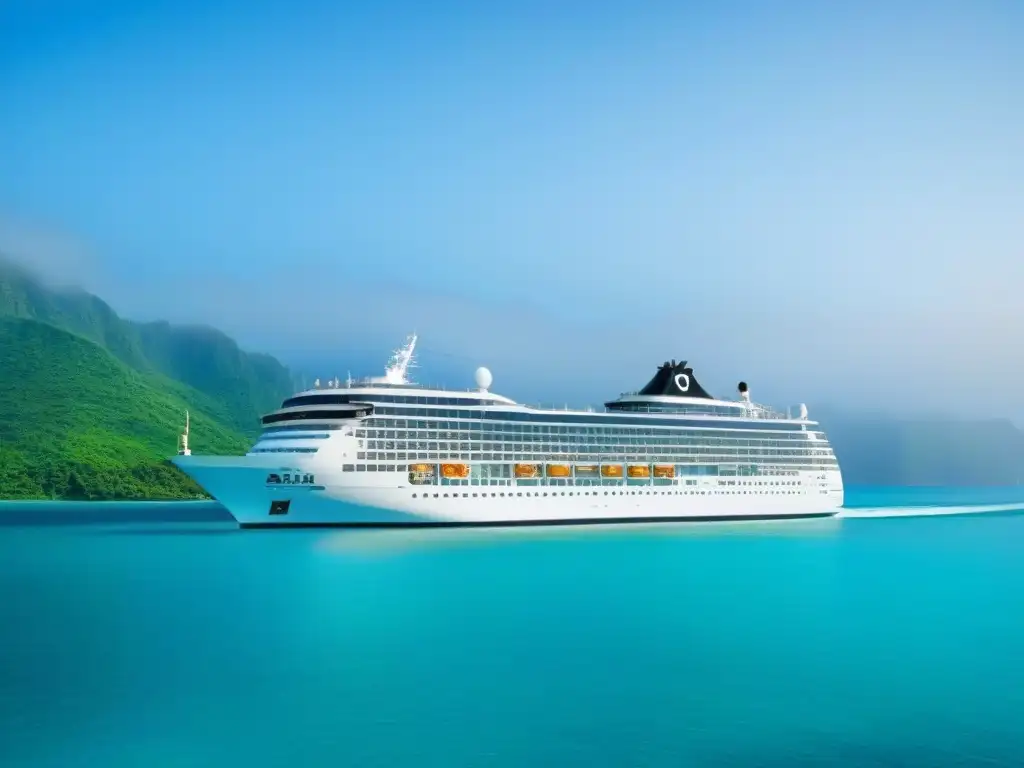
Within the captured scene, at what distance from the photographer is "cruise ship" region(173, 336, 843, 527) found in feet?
180

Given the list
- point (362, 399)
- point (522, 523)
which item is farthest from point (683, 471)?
point (362, 399)

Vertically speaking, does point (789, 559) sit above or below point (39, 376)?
below

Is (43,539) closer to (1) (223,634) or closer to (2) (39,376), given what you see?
(1) (223,634)

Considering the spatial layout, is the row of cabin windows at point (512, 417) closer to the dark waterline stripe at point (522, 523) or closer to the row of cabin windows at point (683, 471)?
the row of cabin windows at point (683, 471)

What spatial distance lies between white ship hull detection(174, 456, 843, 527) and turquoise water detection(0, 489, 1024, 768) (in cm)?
1049

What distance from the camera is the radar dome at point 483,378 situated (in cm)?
6675

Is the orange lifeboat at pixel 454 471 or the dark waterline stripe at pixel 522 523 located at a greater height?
the orange lifeboat at pixel 454 471

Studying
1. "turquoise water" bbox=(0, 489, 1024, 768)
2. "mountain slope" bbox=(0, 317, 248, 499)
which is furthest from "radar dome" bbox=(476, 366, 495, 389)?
"mountain slope" bbox=(0, 317, 248, 499)

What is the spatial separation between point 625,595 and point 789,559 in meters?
16.5

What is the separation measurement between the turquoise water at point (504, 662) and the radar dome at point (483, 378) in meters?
23.4

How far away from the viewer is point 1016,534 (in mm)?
70812

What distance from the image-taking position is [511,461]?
63.1 meters

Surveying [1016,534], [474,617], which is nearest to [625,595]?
[474,617]

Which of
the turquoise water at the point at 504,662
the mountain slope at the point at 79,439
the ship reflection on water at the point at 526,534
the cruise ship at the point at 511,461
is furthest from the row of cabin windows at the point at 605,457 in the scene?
the mountain slope at the point at 79,439
